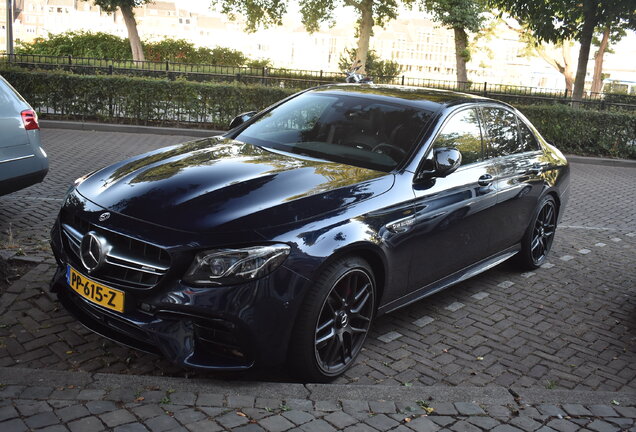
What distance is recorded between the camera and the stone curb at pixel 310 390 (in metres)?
3.50

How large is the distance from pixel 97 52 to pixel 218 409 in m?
37.4

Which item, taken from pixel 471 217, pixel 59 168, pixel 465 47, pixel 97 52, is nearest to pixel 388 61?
Answer: pixel 465 47

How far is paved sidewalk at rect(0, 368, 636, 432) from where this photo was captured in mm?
3180

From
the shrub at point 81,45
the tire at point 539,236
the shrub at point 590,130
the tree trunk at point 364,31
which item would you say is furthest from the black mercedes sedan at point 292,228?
the tree trunk at point 364,31

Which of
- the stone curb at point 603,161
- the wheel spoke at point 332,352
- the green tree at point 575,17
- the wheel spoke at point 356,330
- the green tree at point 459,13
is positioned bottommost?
the stone curb at point 603,161

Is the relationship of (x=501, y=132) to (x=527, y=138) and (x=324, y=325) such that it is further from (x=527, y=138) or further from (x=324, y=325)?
(x=324, y=325)

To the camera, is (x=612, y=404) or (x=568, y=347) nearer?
(x=612, y=404)

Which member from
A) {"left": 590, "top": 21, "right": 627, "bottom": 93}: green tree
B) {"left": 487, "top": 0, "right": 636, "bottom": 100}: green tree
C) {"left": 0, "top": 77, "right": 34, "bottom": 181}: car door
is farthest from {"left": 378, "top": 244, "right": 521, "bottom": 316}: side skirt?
{"left": 590, "top": 21, "right": 627, "bottom": 93}: green tree

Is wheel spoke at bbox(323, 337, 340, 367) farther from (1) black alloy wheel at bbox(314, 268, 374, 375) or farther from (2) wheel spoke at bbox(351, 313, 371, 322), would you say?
(2) wheel spoke at bbox(351, 313, 371, 322)

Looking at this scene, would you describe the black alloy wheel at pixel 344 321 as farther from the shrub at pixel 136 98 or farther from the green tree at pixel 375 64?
the green tree at pixel 375 64

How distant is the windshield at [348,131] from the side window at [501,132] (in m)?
0.92

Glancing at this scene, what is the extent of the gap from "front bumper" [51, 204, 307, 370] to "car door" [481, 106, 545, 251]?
102 inches

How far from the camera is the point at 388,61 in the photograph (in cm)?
4072

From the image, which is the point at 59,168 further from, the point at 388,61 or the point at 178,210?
the point at 388,61
